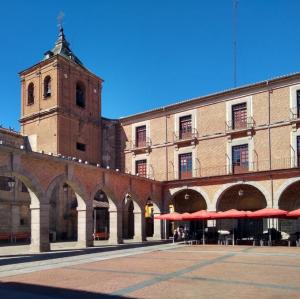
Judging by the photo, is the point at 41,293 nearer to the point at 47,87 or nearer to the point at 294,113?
Answer: the point at 294,113

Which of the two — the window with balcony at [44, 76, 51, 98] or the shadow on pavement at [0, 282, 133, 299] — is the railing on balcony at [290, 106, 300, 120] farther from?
the shadow on pavement at [0, 282, 133, 299]

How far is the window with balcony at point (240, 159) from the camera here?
28.9m

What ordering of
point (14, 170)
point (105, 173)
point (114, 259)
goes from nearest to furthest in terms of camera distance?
point (114, 259) → point (14, 170) → point (105, 173)

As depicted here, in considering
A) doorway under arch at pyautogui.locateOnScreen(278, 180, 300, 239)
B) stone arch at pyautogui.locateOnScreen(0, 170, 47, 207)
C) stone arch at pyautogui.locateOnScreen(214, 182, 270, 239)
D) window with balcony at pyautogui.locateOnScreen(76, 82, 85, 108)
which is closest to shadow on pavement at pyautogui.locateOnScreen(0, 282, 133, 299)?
stone arch at pyautogui.locateOnScreen(0, 170, 47, 207)

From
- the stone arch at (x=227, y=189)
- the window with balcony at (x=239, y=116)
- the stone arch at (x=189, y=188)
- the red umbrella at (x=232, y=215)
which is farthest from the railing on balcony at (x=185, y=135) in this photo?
the red umbrella at (x=232, y=215)

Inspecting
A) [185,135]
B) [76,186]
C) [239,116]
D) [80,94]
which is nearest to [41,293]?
[76,186]

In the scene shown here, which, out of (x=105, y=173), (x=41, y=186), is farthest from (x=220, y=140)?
(x=41, y=186)

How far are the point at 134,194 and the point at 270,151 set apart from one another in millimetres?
9793

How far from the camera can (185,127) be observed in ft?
106

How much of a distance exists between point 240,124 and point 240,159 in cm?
256

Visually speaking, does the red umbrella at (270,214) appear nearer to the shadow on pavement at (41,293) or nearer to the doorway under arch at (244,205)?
the doorway under arch at (244,205)

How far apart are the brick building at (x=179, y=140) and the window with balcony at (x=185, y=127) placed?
0.26 ft

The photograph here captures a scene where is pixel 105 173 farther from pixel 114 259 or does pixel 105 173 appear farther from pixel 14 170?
pixel 114 259

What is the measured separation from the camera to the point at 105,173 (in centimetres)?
2456
